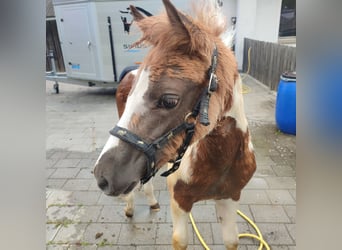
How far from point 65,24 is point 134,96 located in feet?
28.4

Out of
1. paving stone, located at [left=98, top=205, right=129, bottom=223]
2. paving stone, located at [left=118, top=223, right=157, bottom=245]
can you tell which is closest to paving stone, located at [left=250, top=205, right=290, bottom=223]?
paving stone, located at [left=118, top=223, right=157, bottom=245]

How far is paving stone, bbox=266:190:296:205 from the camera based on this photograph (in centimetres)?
309

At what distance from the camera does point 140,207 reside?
3100 millimetres

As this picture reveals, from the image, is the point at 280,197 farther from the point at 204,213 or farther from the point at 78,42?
the point at 78,42

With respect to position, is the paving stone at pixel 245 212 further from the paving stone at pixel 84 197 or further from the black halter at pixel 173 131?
the black halter at pixel 173 131

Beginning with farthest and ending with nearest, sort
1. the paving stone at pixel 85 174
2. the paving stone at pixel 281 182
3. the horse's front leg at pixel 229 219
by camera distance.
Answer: the paving stone at pixel 85 174, the paving stone at pixel 281 182, the horse's front leg at pixel 229 219

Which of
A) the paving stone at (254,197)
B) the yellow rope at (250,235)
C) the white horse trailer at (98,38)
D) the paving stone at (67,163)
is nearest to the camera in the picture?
the yellow rope at (250,235)

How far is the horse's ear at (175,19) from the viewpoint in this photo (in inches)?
40.1

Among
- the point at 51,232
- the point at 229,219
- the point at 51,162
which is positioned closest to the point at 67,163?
the point at 51,162

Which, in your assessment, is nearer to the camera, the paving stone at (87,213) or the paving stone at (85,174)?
the paving stone at (87,213)

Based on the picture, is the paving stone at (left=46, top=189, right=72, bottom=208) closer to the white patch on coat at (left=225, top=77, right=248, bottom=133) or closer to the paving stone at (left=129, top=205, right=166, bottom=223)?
the paving stone at (left=129, top=205, right=166, bottom=223)

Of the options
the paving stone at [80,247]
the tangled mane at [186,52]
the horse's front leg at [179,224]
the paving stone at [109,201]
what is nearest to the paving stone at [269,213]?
the horse's front leg at [179,224]

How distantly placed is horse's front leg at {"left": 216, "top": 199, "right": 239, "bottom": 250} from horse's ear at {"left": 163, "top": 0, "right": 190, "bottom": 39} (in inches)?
52.4

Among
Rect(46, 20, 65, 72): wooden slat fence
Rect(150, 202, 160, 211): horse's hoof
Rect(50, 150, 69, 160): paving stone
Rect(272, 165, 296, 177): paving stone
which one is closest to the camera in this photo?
Rect(150, 202, 160, 211): horse's hoof
